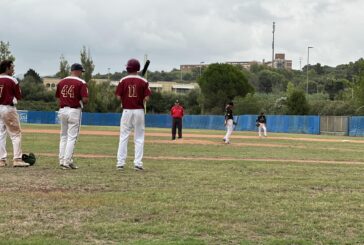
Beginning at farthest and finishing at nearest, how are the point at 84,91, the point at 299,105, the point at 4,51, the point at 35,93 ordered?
the point at 35,93 < the point at 299,105 < the point at 4,51 < the point at 84,91

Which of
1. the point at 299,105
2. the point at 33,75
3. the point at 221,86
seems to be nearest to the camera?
the point at 299,105

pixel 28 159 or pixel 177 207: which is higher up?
pixel 28 159

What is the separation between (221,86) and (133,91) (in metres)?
85.9

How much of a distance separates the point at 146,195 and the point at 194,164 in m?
4.91

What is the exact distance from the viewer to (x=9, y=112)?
427 inches

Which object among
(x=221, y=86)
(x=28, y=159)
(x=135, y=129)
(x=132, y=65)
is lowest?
(x=28, y=159)

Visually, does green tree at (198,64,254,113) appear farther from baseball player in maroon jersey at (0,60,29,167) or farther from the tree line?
baseball player in maroon jersey at (0,60,29,167)

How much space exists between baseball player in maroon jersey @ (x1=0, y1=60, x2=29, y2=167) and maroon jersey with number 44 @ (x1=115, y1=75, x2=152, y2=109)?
201 centimetres

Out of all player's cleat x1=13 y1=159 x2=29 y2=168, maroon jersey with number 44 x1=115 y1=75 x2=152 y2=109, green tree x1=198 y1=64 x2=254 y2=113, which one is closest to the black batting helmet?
maroon jersey with number 44 x1=115 y1=75 x2=152 y2=109

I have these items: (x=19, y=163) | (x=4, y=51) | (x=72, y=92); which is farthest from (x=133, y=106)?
(x=4, y=51)

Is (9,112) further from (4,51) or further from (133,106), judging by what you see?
(4,51)

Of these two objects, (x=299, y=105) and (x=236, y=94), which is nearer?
(x=299, y=105)

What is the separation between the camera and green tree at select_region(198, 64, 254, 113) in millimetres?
94750

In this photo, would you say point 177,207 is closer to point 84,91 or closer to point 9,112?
A: point 84,91
